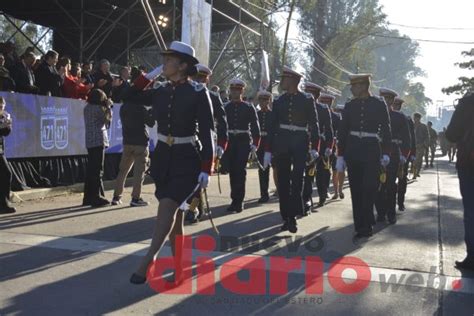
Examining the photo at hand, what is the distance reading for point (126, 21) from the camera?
19344 mm

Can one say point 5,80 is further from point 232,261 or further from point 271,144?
point 232,261

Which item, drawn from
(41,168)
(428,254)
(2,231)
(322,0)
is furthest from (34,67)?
(322,0)

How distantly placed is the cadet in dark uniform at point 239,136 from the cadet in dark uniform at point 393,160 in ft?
6.73

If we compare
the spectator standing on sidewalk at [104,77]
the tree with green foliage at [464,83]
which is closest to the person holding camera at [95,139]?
the spectator standing on sidewalk at [104,77]

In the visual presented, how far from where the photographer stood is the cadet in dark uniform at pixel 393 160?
8781 mm

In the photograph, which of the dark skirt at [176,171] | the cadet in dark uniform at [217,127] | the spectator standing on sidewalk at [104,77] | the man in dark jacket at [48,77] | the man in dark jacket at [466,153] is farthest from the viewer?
the spectator standing on sidewalk at [104,77]

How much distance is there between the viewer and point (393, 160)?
8.90 meters

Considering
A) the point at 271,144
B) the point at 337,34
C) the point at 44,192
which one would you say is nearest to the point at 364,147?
the point at 271,144

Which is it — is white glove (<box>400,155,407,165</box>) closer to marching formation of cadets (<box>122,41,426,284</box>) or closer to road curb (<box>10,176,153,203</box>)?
marching formation of cadets (<box>122,41,426,284</box>)

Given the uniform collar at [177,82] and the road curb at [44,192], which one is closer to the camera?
the uniform collar at [177,82]

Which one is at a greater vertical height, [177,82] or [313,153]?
[177,82]

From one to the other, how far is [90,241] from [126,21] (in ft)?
46.0

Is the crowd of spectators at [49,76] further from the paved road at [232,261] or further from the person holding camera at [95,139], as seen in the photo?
the paved road at [232,261]

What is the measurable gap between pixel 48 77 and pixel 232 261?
6.39 metres
